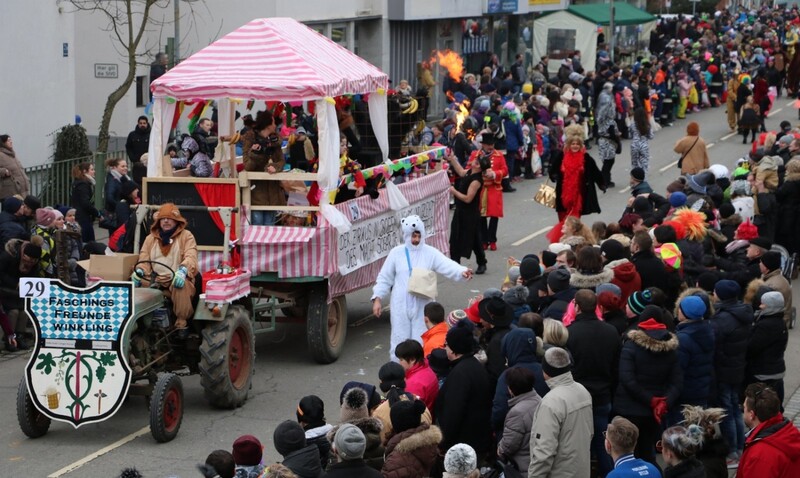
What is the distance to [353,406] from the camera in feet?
→ 27.4

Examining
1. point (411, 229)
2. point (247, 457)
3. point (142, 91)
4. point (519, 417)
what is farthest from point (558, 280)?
point (142, 91)

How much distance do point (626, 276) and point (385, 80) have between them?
5.28m

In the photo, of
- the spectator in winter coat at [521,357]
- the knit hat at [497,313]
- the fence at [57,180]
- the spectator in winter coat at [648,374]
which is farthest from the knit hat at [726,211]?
the fence at [57,180]

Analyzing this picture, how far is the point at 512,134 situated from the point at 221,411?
579 inches

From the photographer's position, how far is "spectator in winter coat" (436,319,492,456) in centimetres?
909

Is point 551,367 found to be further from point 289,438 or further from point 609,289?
point 609,289

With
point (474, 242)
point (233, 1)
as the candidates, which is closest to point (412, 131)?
point (474, 242)

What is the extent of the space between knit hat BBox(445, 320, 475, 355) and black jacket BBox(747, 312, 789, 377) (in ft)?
10.2

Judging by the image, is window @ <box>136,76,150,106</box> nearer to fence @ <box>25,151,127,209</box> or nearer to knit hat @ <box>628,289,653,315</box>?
fence @ <box>25,151,127,209</box>

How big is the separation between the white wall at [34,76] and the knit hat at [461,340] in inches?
575

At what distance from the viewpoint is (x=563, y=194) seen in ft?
59.8

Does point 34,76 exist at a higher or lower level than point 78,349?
higher

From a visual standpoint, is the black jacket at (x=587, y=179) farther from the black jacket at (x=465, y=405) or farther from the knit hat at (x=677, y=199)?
the black jacket at (x=465, y=405)

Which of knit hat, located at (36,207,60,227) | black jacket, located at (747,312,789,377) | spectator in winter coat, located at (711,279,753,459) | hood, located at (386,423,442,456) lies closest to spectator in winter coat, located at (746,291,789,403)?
black jacket, located at (747,312,789,377)
